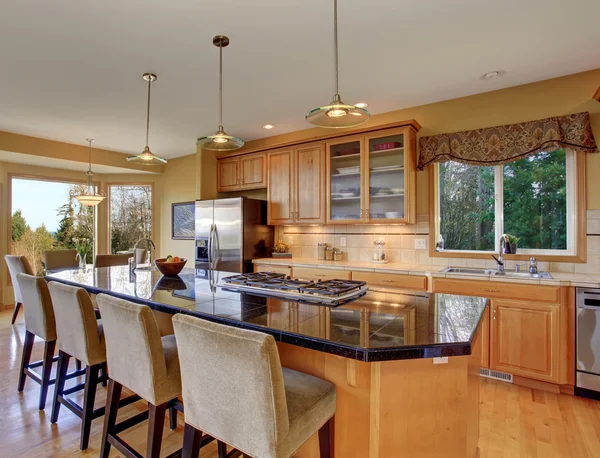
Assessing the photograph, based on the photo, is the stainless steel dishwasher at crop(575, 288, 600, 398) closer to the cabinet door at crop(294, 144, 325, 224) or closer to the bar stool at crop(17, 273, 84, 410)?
the cabinet door at crop(294, 144, 325, 224)

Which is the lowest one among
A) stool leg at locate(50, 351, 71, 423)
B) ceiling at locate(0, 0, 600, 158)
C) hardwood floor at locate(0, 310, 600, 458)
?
hardwood floor at locate(0, 310, 600, 458)

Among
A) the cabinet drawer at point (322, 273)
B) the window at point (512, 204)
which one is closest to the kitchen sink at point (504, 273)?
the window at point (512, 204)

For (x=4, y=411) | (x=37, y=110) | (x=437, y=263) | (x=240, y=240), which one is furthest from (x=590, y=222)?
(x=37, y=110)

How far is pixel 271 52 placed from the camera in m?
2.53

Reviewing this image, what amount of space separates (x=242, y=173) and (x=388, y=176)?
2.20m

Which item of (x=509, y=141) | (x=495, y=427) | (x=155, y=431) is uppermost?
(x=509, y=141)

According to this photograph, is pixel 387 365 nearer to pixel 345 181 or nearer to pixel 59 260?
pixel 345 181

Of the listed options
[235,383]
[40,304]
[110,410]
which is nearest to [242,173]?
[40,304]

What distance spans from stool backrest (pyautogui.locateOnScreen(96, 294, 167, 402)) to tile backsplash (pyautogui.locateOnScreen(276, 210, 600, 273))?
2.89 m

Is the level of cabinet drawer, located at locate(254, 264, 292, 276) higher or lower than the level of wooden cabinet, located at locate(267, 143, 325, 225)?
lower

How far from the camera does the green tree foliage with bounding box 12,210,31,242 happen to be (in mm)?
5344

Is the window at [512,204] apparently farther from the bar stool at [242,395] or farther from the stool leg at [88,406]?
the stool leg at [88,406]

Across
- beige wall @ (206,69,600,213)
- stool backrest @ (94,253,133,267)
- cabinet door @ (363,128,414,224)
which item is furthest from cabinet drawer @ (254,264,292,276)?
stool backrest @ (94,253,133,267)

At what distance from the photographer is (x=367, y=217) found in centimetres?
371
